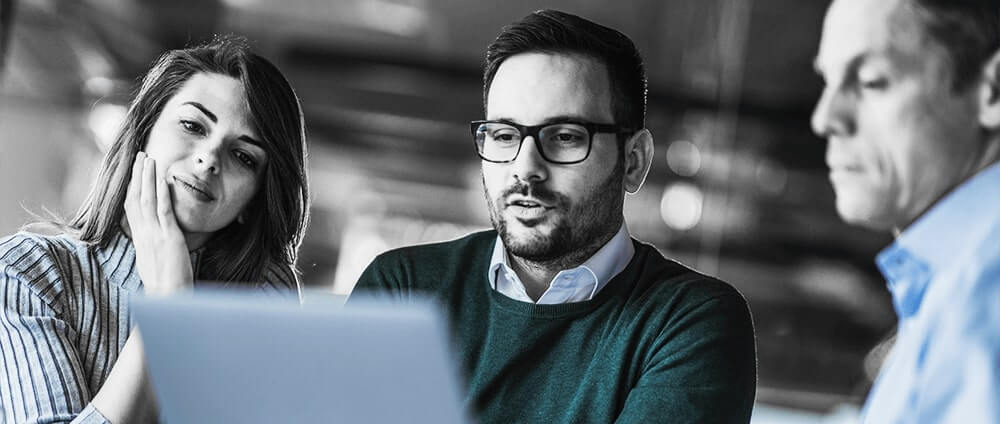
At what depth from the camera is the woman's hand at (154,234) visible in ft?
4.34

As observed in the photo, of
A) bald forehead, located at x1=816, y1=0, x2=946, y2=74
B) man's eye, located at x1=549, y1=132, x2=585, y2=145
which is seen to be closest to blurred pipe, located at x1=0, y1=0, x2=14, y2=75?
man's eye, located at x1=549, y1=132, x2=585, y2=145

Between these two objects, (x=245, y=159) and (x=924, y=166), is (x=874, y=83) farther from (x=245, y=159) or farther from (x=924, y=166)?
(x=245, y=159)

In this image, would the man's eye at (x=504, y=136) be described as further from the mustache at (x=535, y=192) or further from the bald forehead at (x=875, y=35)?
the bald forehead at (x=875, y=35)

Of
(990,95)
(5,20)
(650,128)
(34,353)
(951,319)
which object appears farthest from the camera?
(650,128)

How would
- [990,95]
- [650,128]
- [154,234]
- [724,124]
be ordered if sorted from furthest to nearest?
[724,124] < [650,128] < [154,234] < [990,95]

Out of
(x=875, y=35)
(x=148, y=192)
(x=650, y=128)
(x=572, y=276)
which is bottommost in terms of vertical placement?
(x=650, y=128)

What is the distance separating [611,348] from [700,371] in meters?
0.12

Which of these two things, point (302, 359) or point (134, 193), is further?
point (134, 193)

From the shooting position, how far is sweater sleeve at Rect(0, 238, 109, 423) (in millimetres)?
1246

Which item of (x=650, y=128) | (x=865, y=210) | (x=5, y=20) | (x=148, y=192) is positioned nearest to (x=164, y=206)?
Result: (x=148, y=192)

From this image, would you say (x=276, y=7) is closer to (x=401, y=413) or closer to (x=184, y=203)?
(x=184, y=203)

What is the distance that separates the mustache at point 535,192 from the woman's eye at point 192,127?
1.36 feet

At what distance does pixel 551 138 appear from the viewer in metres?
1.43

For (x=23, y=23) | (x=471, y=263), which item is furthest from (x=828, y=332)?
(x=471, y=263)
